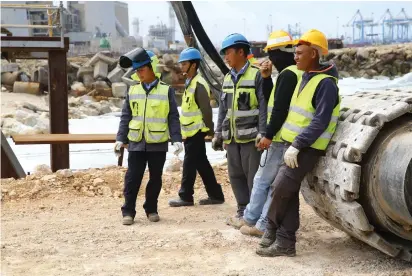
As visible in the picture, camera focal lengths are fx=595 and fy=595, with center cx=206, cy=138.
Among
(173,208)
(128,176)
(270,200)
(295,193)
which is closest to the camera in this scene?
(295,193)

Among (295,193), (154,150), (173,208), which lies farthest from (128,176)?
(295,193)

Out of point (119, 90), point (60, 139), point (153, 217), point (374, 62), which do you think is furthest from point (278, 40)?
point (374, 62)

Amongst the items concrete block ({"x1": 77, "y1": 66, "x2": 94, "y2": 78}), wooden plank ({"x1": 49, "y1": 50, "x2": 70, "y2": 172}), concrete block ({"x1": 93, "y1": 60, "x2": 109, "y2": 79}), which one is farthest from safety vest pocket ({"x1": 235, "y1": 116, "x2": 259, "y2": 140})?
concrete block ({"x1": 77, "y1": 66, "x2": 94, "y2": 78})

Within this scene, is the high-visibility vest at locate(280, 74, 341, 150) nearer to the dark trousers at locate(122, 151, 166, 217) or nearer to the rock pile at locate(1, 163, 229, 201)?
the dark trousers at locate(122, 151, 166, 217)

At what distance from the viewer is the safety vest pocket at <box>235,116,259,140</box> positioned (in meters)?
5.31

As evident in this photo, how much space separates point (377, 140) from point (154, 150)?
7.70ft

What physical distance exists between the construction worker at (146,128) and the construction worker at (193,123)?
1.77ft

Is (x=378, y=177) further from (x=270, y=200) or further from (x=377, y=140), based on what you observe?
(x=270, y=200)

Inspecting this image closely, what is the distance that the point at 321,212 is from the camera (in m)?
4.56

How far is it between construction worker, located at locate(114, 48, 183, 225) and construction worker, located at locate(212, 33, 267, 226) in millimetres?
585

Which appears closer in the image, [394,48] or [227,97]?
[227,97]

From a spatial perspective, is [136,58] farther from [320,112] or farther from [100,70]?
[100,70]

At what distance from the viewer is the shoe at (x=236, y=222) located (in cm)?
535

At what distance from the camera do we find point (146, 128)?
18.6 feet
